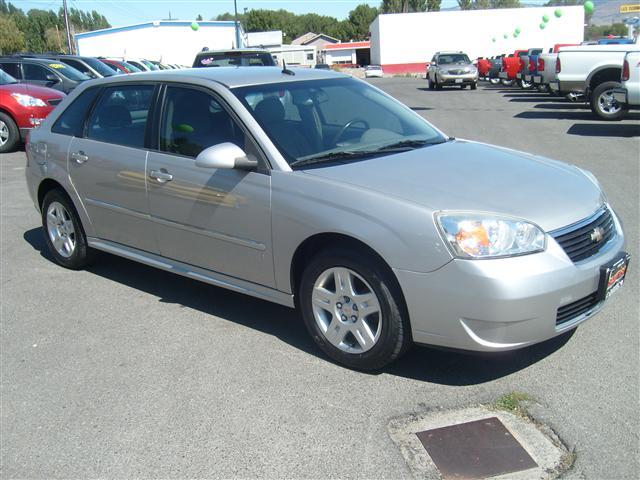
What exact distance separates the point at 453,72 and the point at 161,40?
119 ft

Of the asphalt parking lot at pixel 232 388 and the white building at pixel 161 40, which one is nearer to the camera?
the asphalt parking lot at pixel 232 388

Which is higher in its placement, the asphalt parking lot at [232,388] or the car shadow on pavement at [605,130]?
the car shadow on pavement at [605,130]

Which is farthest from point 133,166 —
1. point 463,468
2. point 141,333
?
point 463,468

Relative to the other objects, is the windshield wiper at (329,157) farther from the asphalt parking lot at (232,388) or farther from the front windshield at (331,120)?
the asphalt parking lot at (232,388)

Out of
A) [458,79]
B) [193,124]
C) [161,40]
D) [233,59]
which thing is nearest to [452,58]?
[458,79]

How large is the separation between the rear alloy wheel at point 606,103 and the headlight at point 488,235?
486 inches

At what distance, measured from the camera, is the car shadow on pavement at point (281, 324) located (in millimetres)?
3789

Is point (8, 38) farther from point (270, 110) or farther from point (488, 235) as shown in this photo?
point (488, 235)

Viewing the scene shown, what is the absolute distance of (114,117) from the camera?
5223mm

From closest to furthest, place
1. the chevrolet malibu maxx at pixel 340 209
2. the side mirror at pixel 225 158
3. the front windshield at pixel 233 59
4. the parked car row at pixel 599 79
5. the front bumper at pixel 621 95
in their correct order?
the chevrolet malibu maxx at pixel 340 209 < the side mirror at pixel 225 158 < the front windshield at pixel 233 59 < the front bumper at pixel 621 95 < the parked car row at pixel 599 79

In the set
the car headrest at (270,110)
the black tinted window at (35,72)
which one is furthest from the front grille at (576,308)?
the black tinted window at (35,72)

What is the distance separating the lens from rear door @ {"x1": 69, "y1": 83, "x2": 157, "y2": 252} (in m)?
4.87

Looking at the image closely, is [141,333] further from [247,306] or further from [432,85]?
[432,85]

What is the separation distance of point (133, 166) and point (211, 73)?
895 millimetres
